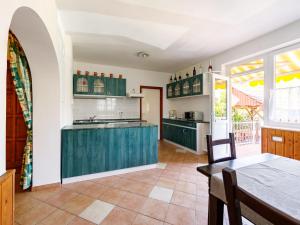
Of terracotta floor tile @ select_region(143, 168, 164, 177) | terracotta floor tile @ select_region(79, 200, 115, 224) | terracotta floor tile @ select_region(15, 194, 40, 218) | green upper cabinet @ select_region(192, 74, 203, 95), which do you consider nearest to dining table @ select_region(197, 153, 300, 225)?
terracotta floor tile @ select_region(79, 200, 115, 224)

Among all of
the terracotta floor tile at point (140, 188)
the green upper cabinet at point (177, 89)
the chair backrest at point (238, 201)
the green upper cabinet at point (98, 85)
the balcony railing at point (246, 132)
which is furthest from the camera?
the green upper cabinet at point (177, 89)

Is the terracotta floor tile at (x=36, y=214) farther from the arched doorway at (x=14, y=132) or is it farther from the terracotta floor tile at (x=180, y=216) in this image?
the terracotta floor tile at (x=180, y=216)

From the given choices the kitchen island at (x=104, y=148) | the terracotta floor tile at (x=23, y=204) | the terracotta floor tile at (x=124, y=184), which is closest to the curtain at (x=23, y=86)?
the terracotta floor tile at (x=23, y=204)

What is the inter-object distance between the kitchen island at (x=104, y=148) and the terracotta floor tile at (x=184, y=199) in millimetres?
1040

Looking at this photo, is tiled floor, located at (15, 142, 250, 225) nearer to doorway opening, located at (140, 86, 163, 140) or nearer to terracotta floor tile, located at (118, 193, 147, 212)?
terracotta floor tile, located at (118, 193, 147, 212)

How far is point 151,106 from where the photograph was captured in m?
5.73

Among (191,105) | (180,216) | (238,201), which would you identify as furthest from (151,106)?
(238,201)

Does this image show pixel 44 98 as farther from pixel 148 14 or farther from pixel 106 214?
pixel 148 14

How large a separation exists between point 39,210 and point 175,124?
376 centimetres

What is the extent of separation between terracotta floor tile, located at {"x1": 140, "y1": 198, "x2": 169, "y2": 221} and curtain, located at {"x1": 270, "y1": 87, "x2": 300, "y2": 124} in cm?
258

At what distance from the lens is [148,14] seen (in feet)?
7.38

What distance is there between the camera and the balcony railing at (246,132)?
15.9 feet

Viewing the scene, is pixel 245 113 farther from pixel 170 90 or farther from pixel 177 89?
pixel 170 90

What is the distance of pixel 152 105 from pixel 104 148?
3.30 m
